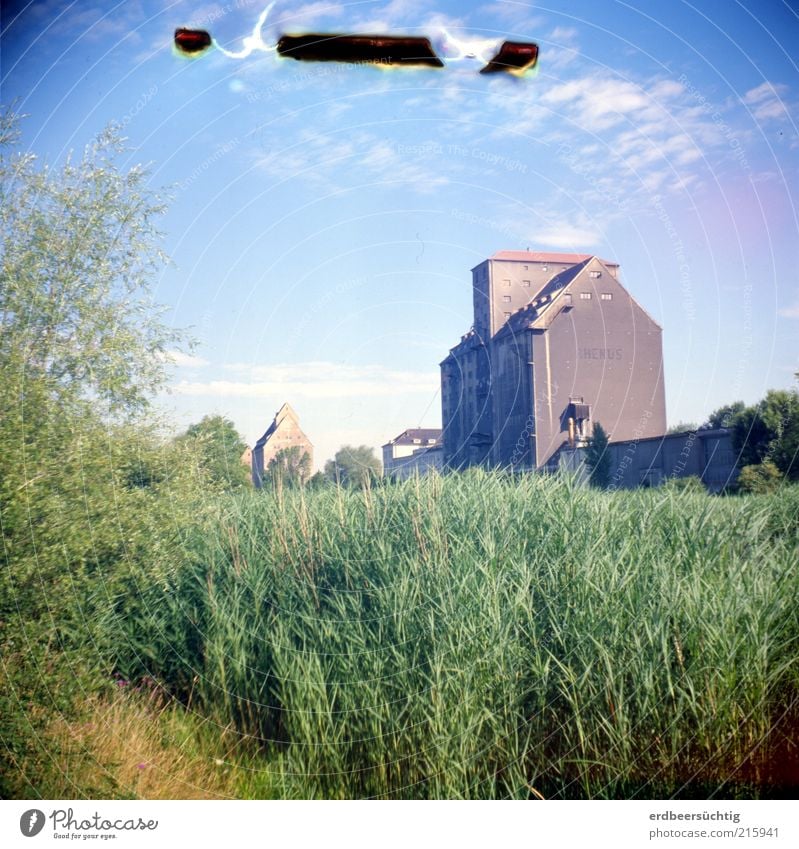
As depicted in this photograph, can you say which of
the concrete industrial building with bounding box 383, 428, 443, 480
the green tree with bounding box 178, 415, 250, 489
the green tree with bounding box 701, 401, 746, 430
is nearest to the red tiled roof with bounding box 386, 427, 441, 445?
the concrete industrial building with bounding box 383, 428, 443, 480

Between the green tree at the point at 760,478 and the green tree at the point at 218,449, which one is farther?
the green tree at the point at 760,478

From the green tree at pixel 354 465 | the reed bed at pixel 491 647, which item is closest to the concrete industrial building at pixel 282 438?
the green tree at pixel 354 465

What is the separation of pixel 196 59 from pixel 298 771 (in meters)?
4.09

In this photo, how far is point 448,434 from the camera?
504cm

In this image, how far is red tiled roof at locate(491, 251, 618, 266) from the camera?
4941 mm

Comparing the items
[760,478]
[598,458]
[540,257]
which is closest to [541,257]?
[540,257]

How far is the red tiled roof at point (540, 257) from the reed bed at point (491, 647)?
1.58 m

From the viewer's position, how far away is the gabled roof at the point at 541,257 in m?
4.93

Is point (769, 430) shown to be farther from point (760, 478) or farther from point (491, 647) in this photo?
point (491, 647)

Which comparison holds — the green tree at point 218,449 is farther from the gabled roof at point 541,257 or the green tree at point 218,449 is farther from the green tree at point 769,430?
the green tree at point 769,430

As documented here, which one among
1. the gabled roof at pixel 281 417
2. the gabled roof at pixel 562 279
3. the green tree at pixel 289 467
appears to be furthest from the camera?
the gabled roof at pixel 562 279
